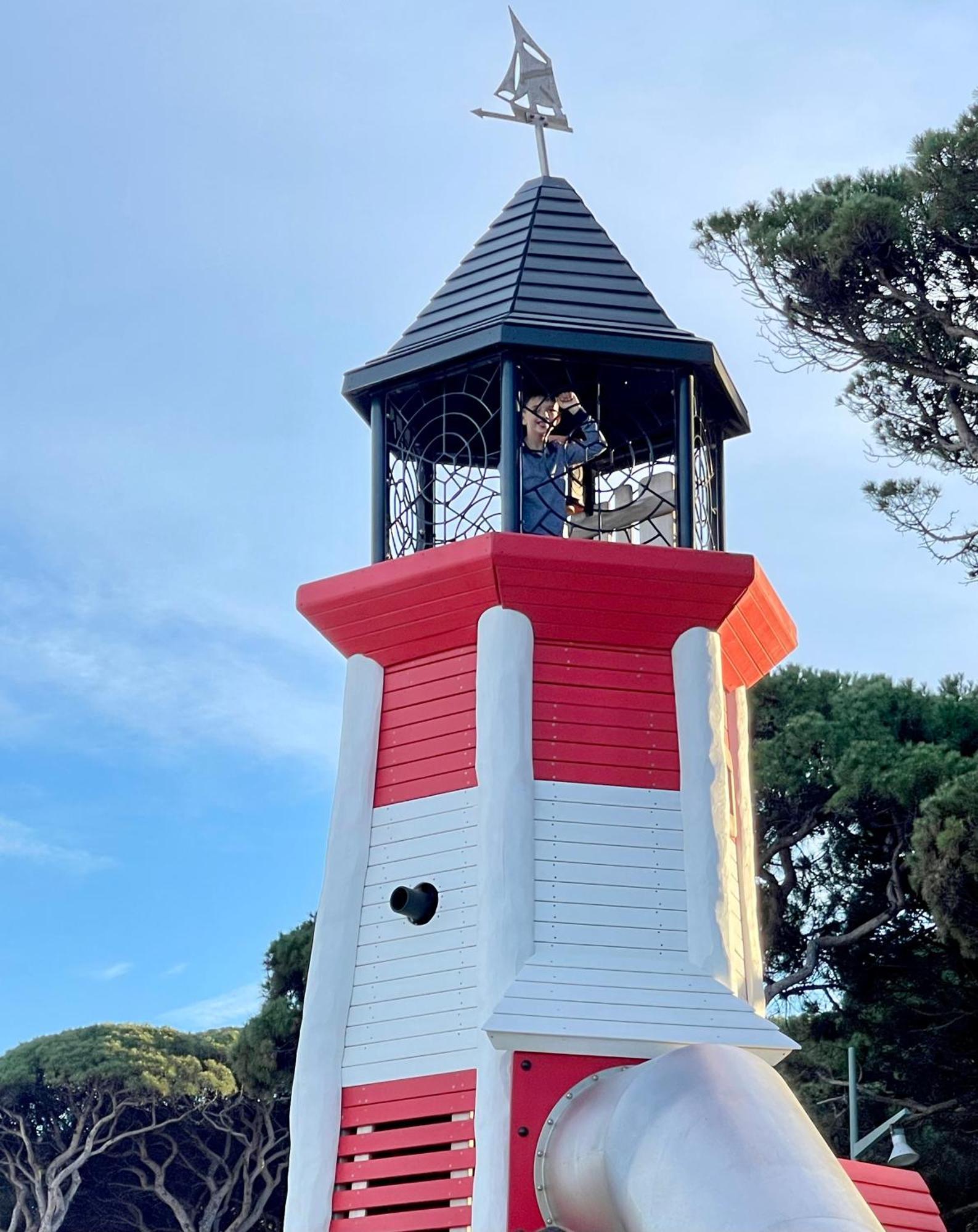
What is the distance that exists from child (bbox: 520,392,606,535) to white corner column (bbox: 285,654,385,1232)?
4.61 feet

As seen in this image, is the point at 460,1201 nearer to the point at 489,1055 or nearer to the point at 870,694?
the point at 489,1055

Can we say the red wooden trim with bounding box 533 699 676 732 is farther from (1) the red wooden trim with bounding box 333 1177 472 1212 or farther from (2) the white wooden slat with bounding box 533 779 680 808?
(1) the red wooden trim with bounding box 333 1177 472 1212

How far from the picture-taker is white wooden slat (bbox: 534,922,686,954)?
1005 centimetres

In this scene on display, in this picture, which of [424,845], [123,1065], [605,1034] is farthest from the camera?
[123,1065]

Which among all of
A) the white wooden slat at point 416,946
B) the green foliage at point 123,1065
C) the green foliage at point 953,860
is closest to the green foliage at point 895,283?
the green foliage at point 953,860

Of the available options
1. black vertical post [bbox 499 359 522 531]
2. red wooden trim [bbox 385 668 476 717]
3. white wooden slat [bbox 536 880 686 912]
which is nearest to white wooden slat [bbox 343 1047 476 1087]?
white wooden slat [bbox 536 880 686 912]

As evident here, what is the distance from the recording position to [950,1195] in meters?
23.4

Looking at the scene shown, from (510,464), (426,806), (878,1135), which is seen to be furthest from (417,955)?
(878,1135)

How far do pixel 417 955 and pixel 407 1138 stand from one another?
0.97m

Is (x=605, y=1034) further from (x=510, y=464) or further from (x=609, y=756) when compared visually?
(x=510, y=464)

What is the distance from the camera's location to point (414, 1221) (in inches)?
387

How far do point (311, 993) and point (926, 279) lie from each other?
11.6 metres

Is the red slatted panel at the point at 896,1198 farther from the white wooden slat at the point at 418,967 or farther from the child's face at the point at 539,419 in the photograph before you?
the child's face at the point at 539,419

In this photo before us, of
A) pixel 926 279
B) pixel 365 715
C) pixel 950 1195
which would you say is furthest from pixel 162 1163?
pixel 365 715
